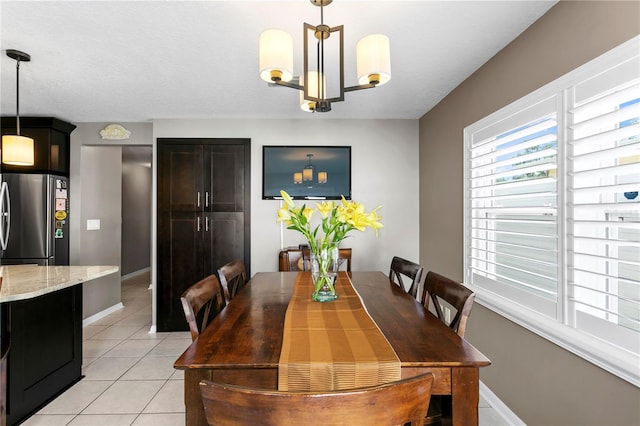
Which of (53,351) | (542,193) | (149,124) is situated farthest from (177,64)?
(542,193)

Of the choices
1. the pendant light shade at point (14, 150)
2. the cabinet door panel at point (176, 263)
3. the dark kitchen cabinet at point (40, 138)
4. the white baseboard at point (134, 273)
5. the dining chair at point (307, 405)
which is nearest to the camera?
the dining chair at point (307, 405)

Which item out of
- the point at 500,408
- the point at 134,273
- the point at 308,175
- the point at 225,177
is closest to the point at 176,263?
the point at 225,177

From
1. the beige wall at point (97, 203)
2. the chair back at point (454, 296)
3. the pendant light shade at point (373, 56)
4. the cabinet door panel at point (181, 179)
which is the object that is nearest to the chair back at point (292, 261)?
the cabinet door panel at point (181, 179)

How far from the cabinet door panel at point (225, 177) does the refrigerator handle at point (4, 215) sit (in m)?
2.05

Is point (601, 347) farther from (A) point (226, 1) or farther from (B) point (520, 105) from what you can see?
(A) point (226, 1)

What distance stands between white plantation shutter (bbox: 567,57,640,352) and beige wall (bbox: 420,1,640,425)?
19cm

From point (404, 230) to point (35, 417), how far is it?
3554 millimetres

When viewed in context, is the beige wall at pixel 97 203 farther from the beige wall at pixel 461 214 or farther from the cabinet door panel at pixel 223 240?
the beige wall at pixel 461 214

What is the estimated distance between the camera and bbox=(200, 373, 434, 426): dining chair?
0.65m

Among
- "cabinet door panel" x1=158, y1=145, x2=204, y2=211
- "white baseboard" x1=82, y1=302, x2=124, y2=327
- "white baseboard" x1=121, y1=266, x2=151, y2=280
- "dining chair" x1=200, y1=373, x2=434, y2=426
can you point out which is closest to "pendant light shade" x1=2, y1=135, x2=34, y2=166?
"cabinet door panel" x1=158, y1=145, x2=204, y2=211

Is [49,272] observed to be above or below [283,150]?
below

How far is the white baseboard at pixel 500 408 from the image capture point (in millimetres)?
2049

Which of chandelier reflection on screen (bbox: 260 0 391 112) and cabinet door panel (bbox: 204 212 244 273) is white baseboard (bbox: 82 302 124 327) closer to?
cabinet door panel (bbox: 204 212 244 273)

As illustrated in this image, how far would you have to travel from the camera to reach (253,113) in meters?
3.63
